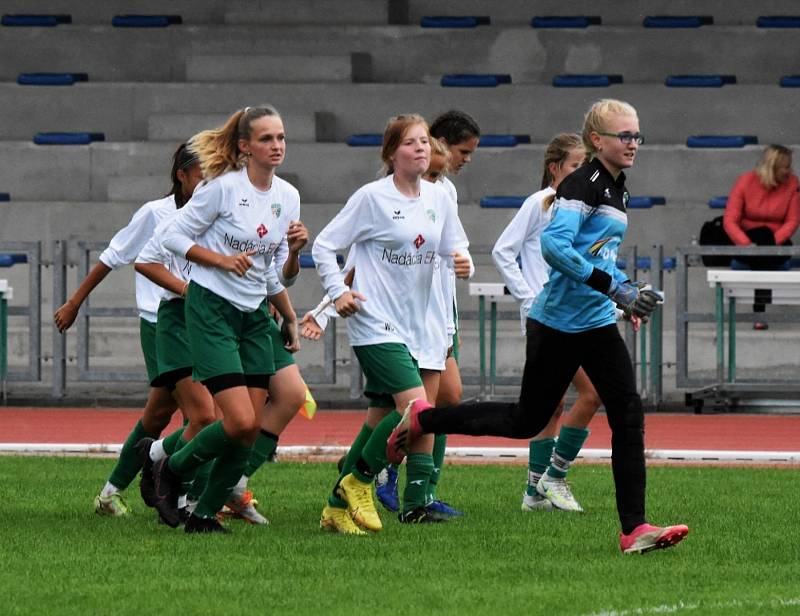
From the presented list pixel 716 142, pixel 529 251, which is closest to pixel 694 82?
pixel 716 142

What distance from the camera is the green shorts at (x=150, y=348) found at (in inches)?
352

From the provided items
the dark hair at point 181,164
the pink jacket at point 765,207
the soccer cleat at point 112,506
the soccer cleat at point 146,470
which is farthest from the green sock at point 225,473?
the pink jacket at point 765,207

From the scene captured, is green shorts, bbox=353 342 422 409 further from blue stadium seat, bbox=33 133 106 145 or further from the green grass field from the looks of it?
blue stadium seat, bbox=33 133 106 145

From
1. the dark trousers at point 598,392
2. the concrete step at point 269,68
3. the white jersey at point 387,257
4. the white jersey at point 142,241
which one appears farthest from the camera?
the concrete step at point 269,68

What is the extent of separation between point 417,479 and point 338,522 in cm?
55

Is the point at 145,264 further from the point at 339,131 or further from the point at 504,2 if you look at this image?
the point at 504,2

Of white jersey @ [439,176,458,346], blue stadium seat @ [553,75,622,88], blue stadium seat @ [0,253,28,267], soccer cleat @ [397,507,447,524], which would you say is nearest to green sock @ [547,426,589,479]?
white jersey @ [439,176,458,346]

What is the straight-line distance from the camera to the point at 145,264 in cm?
859

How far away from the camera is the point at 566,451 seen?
9.48 meters

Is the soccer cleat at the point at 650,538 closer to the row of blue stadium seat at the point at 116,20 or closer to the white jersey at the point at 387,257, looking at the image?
the white jersey at the point at 387,257

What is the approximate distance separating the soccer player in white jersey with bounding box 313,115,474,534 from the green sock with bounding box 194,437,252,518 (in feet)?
1.85

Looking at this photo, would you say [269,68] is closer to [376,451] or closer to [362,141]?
[362,141]

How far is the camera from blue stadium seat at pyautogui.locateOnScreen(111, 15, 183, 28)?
24.2 meters

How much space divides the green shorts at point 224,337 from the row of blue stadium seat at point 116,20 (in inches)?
654
